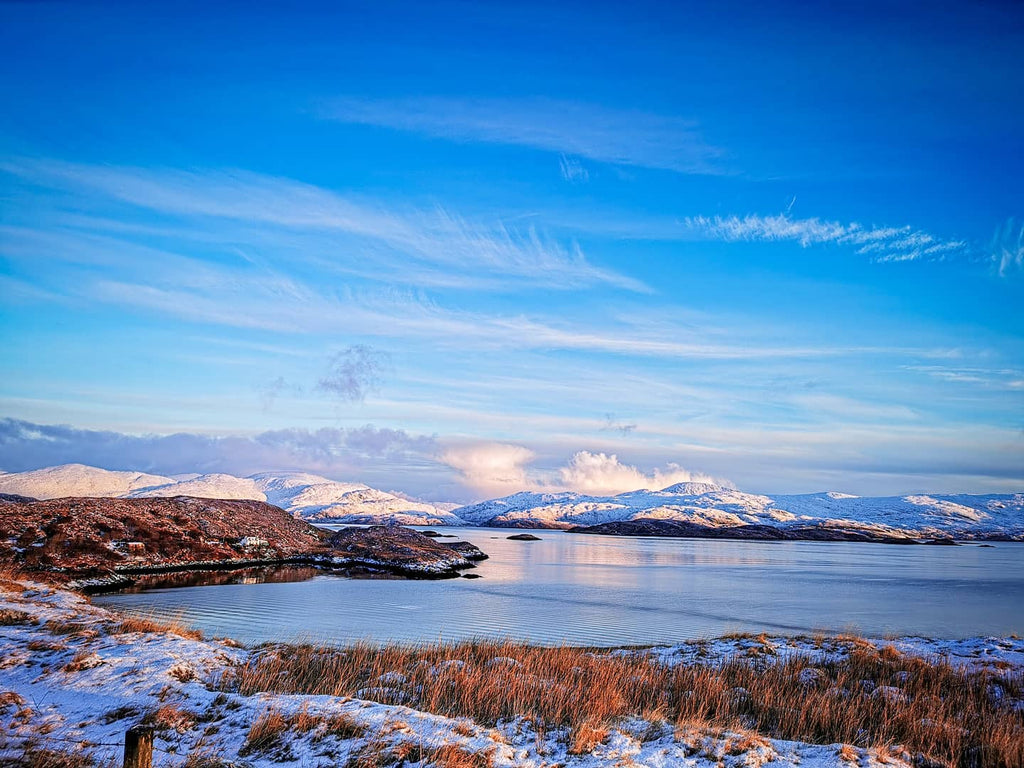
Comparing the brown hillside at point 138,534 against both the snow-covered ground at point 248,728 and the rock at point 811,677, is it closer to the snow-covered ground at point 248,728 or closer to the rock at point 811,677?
the snow-covered ground at point 248,728

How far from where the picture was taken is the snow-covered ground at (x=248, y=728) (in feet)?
23.1

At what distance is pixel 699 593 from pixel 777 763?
27.7m

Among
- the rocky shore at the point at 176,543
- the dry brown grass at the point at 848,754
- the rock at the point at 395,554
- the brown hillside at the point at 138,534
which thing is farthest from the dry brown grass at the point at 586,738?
the rock at the point at 395,554

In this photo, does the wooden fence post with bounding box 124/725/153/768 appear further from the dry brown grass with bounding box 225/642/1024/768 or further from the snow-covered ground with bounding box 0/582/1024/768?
the dry brown grass with bounding box 225/642/1024/768

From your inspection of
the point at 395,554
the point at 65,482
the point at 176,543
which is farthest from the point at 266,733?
the point at 65,482

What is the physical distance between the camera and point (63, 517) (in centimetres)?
3103

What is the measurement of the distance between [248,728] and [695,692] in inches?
276

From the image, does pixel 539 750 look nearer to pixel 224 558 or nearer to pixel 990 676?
pixel 990 676

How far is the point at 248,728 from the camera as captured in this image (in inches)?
299

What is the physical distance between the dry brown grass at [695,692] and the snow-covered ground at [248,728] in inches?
21.0

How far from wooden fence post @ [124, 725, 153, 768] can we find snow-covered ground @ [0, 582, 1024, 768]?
1.95 metres

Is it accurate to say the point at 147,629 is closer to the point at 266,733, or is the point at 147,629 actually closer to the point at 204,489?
the point at 266,733

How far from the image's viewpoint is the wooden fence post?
4.90 metres

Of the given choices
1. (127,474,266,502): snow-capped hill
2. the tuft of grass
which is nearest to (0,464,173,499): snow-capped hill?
(127,474,266,502): snow-capped hill
